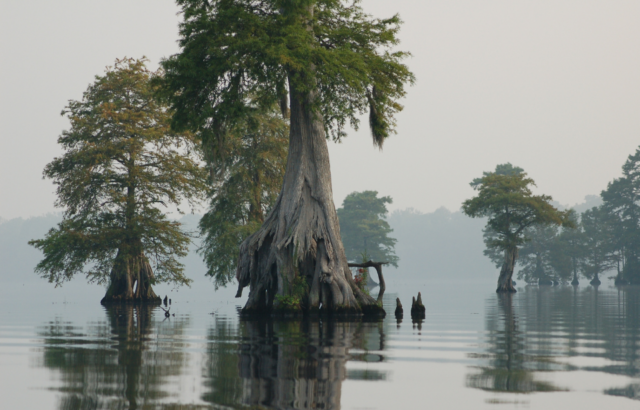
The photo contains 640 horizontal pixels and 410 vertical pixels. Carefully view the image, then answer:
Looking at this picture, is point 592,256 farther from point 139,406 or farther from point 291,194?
point 139,406

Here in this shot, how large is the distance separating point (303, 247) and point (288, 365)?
43.0 ft

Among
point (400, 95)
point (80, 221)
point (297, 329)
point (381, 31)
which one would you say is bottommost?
point (297, 329)

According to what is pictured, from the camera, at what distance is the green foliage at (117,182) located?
132 ft

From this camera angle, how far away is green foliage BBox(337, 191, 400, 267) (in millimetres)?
115125

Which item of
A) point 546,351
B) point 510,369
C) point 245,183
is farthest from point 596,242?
point 510,369

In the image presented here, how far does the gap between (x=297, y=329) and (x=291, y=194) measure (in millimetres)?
7913

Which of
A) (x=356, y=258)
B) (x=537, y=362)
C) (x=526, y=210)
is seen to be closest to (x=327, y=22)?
(x=537, y=362)

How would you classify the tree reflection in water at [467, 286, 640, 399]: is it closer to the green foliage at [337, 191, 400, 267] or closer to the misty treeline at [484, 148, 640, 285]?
the misty treeline at [484, 148, 640, 285]

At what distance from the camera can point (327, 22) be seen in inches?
1022

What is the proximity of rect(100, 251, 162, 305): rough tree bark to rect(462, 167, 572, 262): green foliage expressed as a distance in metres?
38.9

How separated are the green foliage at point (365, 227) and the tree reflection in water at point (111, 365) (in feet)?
322

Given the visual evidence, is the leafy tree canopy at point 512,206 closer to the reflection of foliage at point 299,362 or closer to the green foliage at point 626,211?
the green foliage at point 626,211

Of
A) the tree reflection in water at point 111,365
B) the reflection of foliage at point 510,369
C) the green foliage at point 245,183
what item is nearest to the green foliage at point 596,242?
the green foliage at point 245,183

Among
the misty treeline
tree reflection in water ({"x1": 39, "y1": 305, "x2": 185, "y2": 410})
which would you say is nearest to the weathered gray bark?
the misty treeline
